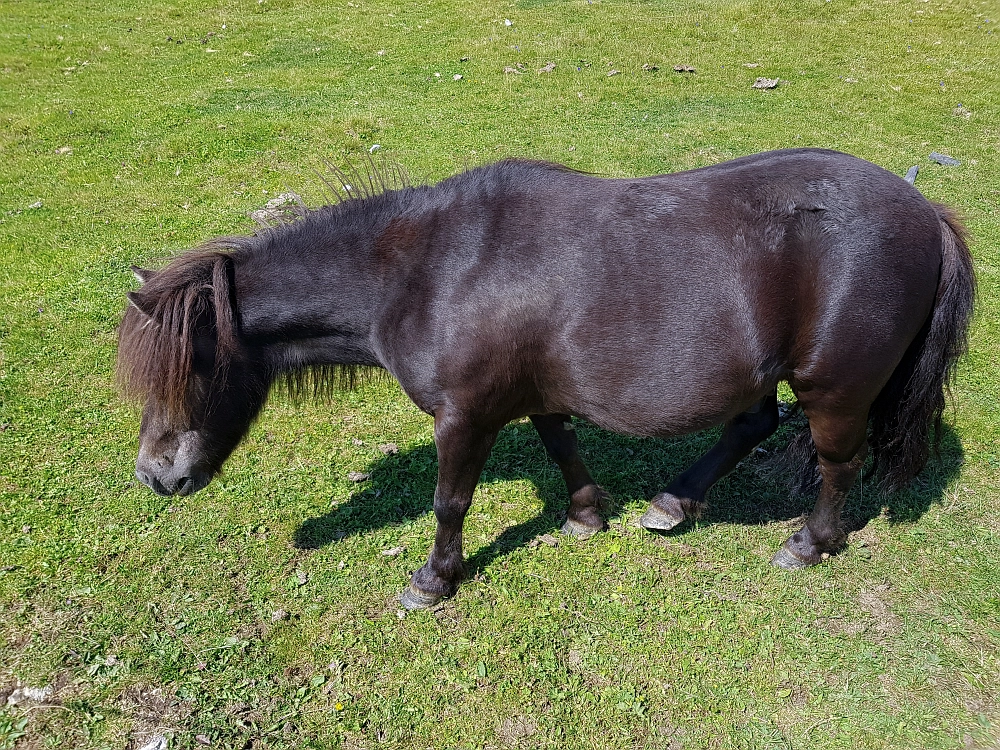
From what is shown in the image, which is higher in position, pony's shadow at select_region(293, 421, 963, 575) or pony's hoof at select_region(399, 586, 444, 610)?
pony's hoof at select_region(399, 586, 444, 610)

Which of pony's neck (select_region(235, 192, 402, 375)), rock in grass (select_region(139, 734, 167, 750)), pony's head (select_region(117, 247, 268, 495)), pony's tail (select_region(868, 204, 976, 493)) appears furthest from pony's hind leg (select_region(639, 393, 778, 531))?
rock in grass (select_region(139, 734, 167, 750))

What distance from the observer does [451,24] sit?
47.3ft

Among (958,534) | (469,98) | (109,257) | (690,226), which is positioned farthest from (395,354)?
(469,98)

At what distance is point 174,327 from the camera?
11.2 ft

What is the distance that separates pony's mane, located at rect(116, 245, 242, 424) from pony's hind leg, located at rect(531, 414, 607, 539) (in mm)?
1906

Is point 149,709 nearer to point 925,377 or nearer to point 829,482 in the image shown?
point 829,482

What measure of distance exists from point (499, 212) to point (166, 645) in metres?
2.79

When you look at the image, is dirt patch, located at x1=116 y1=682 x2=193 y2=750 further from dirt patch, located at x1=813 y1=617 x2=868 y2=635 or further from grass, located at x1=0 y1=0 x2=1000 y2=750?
dirt patch, located at x1=813 y1=617 x2=868 y2=635

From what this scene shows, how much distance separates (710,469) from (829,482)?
71 centimetres

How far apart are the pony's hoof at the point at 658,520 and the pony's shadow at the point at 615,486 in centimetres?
13

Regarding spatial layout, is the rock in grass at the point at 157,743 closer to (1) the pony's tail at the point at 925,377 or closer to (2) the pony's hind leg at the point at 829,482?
(2) the pony's hind leg at the point at 829,482

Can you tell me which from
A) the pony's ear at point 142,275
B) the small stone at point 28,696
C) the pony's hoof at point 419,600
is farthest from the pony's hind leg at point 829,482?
the small stone at point 28,696

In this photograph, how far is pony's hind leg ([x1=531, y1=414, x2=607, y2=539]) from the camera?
4570 millimetres

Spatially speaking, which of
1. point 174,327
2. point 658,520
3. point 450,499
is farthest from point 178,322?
point 658,520
